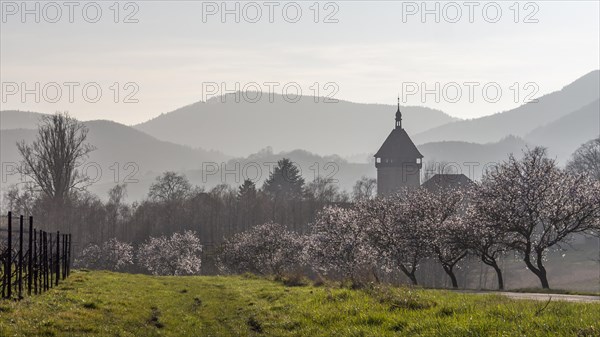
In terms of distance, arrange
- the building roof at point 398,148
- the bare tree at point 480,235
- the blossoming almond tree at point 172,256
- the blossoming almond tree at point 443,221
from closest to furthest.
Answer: the bare tree at point 480,235, the blossoming almond tree at point 443,221, the blossoming almond tree at point 172,256, the building roof at point 398,148

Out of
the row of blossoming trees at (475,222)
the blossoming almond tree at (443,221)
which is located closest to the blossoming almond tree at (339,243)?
the row of blossoming trees at (475,222)

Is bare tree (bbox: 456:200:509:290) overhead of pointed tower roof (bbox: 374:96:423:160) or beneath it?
beneath

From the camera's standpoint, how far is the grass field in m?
15.9

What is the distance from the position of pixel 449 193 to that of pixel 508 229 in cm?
1299

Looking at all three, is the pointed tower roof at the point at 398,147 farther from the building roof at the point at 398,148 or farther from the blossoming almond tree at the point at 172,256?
the blossoming almond tree at the point at 172,256

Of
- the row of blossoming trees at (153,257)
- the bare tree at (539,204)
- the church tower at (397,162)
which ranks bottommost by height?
the row of blossoming trees at (153,257)

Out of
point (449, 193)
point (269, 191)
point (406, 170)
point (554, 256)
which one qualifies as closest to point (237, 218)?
point (269, 191)

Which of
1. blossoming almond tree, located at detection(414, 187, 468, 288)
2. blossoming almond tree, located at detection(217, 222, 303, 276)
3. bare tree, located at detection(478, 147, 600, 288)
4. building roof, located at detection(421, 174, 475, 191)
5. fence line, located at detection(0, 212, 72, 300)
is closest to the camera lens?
fence line, located at detection(0, 212, 72, 300)

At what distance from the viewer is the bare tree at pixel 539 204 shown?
49250mm

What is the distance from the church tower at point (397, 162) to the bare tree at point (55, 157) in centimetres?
7920

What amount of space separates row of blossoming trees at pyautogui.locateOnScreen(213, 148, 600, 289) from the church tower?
3165 inches

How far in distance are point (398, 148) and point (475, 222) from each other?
359 ft

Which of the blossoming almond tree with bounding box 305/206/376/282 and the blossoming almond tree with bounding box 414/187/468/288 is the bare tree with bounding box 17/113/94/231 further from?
the blossoming almond tree with bounding box 414/187/468/288

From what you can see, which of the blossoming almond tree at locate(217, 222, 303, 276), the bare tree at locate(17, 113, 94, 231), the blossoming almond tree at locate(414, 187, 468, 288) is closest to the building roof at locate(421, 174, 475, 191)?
the blossoming almond tree at locate(217, 222, 303, 276)
